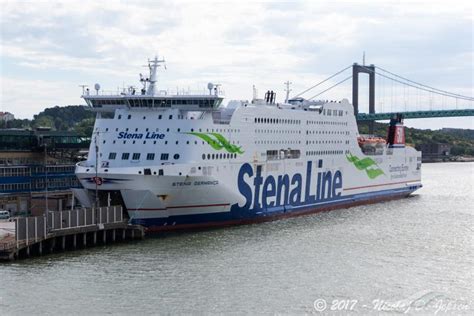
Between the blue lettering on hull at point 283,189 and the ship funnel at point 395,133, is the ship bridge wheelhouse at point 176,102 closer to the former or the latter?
the blue lettering on hull at point 283,189

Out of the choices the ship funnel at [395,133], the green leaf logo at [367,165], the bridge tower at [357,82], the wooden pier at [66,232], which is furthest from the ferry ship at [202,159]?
the bridge tower at [357,82]

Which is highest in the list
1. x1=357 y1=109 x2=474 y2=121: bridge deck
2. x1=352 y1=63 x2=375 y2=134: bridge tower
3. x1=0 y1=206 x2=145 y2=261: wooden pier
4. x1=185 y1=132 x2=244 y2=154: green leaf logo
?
x1=352 y1=63 x2=375 y2=134: bridge tower

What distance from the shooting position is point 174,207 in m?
23.6

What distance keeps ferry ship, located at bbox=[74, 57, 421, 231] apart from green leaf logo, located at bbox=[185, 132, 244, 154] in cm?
4

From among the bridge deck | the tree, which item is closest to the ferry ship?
the tree

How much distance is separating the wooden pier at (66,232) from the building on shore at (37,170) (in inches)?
123

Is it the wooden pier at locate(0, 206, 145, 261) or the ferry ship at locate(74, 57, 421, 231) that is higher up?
the ferry ship at locate(74, 57, 421, 231)

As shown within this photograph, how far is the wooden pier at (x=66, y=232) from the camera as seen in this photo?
1966 centimetres

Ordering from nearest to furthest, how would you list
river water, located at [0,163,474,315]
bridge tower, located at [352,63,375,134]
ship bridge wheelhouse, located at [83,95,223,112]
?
river water, located at [0,163,474,315], ship bridge wheelhouse, located at [83,95,223,112], bridge tower, located at [352,63,375,134]

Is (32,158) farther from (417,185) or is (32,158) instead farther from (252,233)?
(417,185)

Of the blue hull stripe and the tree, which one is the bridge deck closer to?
the tree

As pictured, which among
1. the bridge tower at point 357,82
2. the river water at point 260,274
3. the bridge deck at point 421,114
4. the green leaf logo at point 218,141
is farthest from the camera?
the bridge tower at point 357,82

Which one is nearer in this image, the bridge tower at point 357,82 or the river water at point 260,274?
the river water at point 260,274

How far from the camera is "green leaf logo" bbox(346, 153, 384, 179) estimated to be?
34500 millimetres
